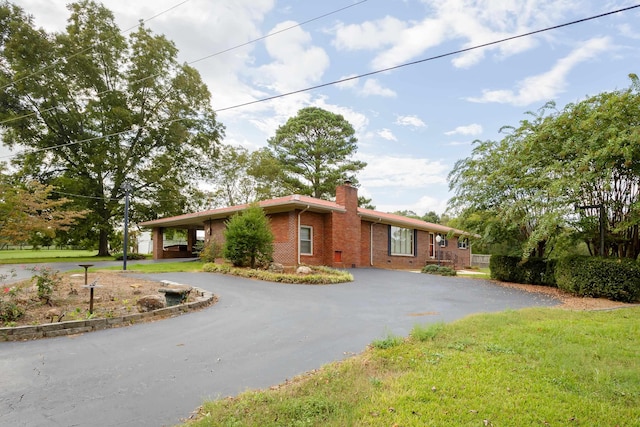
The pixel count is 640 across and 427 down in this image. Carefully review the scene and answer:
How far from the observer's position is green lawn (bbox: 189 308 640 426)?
2.79 meters

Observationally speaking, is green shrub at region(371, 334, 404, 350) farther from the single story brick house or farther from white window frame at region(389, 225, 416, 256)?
A: white window frame at region(389, 225, 416, 256)

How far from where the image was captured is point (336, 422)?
8.91 ft

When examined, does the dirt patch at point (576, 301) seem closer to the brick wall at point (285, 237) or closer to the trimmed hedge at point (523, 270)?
the trimmed hedge at point (523, 270)

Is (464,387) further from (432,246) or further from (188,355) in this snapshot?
(432,246)

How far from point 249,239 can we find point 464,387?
11.3 meters

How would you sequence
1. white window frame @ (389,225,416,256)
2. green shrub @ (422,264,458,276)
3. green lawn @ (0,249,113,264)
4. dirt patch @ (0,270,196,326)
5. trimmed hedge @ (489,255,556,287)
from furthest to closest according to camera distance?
white window frame @ (389,225,416,256), green lawn @ (0,249,113,264), green shrub @ (422,264,458,276), trimmed hedge @ (489,255,556,287), dirt patch @ (0,270,196,326)

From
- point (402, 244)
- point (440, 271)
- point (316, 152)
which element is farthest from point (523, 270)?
point (316, 152)

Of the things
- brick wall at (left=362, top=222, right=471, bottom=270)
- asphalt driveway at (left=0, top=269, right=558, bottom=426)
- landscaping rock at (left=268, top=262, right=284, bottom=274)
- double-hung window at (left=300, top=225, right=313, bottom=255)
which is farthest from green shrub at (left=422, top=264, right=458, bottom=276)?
landscaping rock at (left=268, top=262, right=284, bottom=274)

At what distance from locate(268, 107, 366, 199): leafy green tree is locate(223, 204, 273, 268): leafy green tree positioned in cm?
1761

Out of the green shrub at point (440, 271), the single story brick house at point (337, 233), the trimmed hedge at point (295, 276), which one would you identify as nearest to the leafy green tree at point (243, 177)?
the single story brick house at point (337, 233)

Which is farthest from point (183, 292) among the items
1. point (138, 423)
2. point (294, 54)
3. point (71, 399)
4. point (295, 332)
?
point (294, 54)

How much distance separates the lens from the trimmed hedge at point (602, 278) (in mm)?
8953

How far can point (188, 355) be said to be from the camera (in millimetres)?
4547

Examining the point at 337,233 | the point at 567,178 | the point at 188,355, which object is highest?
the point at 567,178
